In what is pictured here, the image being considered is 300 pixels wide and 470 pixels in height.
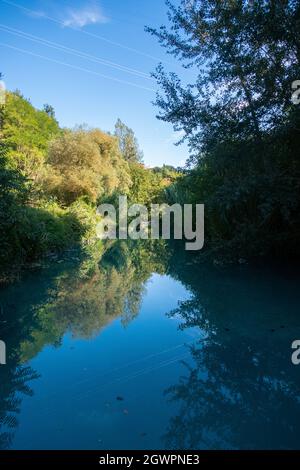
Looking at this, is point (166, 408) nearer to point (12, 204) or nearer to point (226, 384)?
point (226, 384)

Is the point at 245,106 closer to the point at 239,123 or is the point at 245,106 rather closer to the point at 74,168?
the point at 239,123

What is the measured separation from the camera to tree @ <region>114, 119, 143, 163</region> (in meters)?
44.8

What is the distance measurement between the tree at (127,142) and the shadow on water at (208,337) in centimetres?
3713

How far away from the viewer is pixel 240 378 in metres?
3.33

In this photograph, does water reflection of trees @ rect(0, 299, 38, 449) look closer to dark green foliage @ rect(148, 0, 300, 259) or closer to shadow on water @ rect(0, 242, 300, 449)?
shadow on water @ rect(0, 242, 300, 449)

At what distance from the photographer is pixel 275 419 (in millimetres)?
2609

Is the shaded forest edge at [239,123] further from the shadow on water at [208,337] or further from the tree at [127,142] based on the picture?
the tree at [127,142]

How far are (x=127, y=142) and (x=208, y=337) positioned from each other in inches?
1687

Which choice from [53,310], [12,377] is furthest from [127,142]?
[12,377]

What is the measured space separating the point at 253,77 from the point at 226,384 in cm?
647

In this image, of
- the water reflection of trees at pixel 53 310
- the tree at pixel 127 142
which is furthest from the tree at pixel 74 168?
the tree at pixel 127 142

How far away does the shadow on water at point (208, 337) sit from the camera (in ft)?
8.43

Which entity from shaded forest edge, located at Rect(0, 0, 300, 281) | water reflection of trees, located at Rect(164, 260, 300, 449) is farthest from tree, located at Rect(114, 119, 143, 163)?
water reflection of trees, located at Rect(164, 260, 300, 449)

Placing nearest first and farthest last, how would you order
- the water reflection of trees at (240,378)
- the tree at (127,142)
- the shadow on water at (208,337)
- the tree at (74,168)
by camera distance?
the water reflection of trees at (240,378)
the shadow on water at (208,337)
the tree at (74,168)
the tree at (127,142)
